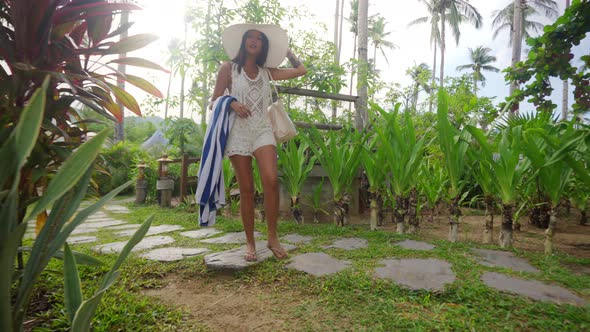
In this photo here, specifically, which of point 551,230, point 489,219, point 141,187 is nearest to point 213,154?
point 489,219

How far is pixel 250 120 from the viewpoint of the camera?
1.97m

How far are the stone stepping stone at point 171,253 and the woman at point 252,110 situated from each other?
448mm

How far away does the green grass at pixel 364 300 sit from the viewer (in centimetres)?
108

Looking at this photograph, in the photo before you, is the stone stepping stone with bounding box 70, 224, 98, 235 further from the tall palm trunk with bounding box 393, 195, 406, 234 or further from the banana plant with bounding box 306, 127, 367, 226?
the tall palm trunk with bounding box 393, 195, 406, 234

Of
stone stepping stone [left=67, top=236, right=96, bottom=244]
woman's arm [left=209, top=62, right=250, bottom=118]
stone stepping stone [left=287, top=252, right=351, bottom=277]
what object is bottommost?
stone stepping stone [left=67, top=236, right=96, bottom=244]

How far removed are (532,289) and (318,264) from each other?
0.95 metres

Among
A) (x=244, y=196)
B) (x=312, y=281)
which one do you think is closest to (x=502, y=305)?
(x=312, y=281)

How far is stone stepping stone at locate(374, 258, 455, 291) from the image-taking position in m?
1.39

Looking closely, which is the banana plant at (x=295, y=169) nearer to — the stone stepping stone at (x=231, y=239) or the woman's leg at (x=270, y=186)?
the stone stepping stone at (x=231, y=239)

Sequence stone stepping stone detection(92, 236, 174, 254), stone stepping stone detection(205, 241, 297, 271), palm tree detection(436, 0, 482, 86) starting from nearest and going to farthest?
stone stepping stone detection(205, 241, 297, 271) < stone stepping stone detection(92, 236, 174, 254) < palm tree detection(436, 0, 482, 86)

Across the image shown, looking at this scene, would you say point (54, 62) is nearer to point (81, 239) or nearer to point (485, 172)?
point (81, 239)

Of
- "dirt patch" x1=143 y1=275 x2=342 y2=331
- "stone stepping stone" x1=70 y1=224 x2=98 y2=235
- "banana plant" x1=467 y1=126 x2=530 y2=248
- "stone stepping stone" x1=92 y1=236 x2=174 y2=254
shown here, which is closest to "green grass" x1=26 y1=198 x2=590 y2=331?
"dirt patch" x1=143 y1=275 x2=342 y2=331

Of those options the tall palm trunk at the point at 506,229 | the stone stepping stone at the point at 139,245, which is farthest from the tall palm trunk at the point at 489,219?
the stone stepping stone at the point at 139,245

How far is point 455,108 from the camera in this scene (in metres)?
3.75
